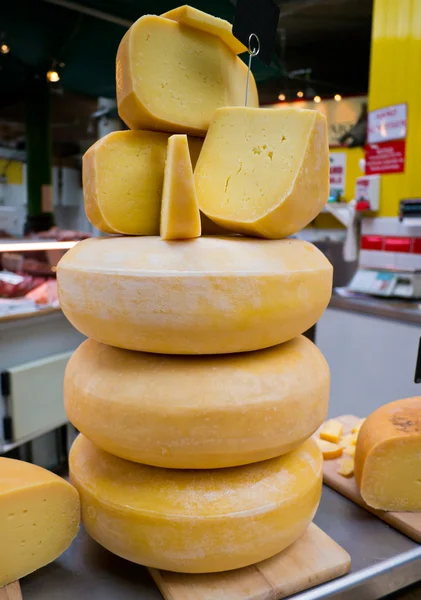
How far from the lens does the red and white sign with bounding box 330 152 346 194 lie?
22.1 ft

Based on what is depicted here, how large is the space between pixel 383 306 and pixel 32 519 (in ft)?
8.28

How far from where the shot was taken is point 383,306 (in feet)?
9.80

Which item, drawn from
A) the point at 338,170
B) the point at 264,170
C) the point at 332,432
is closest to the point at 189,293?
the point at 264,170

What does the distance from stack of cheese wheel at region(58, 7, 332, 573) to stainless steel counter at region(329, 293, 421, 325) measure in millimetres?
1994

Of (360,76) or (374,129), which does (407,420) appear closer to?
(374,129)

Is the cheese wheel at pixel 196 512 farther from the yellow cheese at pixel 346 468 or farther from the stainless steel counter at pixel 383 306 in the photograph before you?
the stainless steel counter at pixel 383 306

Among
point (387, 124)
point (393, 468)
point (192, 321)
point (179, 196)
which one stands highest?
point (387, 124)

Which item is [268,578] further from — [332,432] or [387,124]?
[387,124]

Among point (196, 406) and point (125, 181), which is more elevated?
point (125, 181)

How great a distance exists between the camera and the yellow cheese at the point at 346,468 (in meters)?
1.28

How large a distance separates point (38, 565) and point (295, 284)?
68 cm

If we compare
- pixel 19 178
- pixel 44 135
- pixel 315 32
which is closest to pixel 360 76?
pixel 315 32

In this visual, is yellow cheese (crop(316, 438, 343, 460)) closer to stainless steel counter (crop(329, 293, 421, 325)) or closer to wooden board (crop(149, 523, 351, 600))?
wooden board (crop(149, 523, 351, 600))

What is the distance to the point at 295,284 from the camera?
2.94 feet
